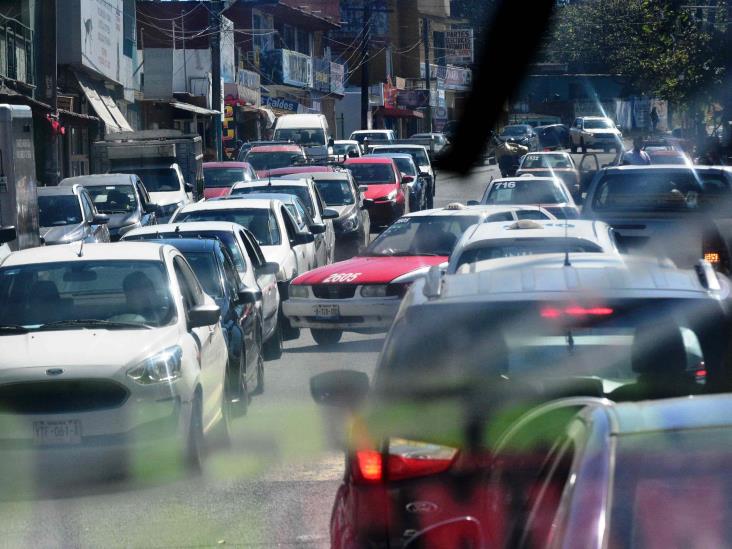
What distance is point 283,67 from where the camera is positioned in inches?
2499

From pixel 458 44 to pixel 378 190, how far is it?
2907 inches

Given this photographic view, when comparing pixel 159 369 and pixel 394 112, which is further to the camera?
pixel 394 112

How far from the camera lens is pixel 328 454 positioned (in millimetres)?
9430

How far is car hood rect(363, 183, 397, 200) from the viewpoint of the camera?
30.2 meters

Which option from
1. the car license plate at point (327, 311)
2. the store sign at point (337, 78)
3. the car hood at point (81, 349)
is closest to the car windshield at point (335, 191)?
the car license plate at point (327, 311)

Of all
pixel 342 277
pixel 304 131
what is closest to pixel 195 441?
pixel 342 277

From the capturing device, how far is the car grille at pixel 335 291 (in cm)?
1495

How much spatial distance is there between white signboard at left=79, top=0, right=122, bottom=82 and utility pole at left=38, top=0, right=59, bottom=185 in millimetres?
2453

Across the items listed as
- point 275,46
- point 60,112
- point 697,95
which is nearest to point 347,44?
point 275,46

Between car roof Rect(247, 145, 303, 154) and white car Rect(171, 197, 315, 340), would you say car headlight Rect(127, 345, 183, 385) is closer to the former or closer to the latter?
white car Rect(171, 197, 315, 340)

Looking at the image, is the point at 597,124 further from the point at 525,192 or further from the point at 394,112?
the point at 525,192

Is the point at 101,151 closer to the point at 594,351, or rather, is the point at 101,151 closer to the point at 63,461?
the point at 63,461

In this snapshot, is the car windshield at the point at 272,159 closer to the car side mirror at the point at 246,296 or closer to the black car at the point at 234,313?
the black car at the point at 234,313

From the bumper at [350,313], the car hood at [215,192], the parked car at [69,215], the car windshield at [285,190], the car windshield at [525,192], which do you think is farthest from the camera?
the car hood at [215,192]
